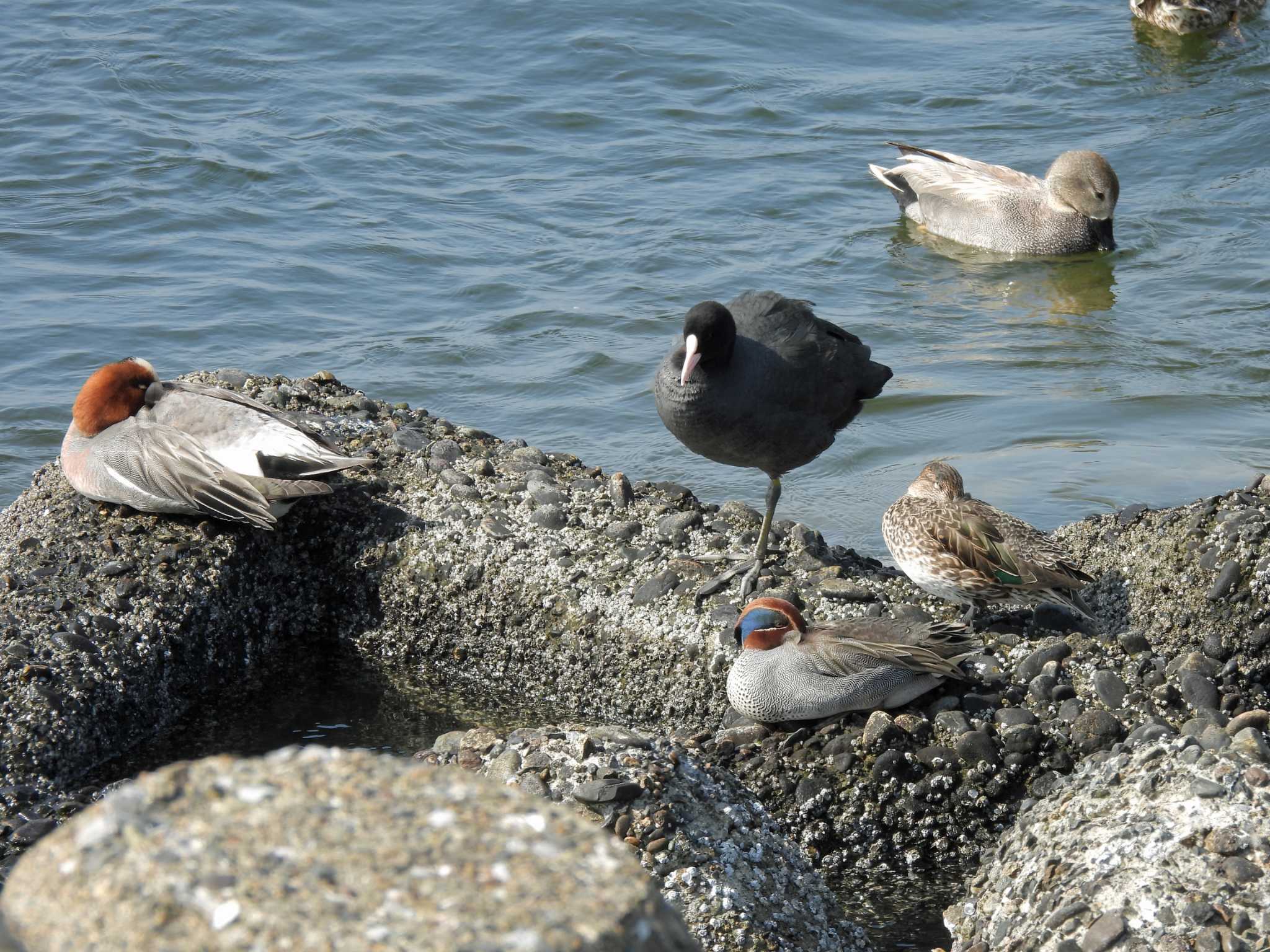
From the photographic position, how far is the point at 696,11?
1568 cm

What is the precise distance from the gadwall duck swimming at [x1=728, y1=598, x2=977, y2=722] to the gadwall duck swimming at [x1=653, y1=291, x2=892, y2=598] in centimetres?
66

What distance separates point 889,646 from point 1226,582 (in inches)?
56.2

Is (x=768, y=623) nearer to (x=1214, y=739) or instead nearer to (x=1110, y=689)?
(x=1110, y=689)

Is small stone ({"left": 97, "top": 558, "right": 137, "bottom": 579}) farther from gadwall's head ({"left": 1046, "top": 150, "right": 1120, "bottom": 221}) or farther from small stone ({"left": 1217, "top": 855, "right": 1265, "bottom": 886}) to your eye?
gadwall's head ({"left": 1046, "top": 150, "right": 1120, "bottom": 221})

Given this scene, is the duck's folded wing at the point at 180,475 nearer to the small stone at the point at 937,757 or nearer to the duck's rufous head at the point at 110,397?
the duck's rufous head at the point at 110,397

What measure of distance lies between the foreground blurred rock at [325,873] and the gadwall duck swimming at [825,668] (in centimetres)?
256

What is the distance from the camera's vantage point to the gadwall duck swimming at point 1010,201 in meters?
11.1

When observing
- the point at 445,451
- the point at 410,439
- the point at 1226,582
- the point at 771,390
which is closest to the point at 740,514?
the point at 771,390

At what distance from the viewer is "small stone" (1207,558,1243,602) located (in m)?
5.35

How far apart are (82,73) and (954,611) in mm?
11410

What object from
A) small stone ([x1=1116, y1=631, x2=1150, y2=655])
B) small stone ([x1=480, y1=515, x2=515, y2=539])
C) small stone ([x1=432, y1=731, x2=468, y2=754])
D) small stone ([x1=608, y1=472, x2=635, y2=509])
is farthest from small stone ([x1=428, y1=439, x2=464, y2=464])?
small stone ([x1=1116, y1=631, x2=1150, y2=655])

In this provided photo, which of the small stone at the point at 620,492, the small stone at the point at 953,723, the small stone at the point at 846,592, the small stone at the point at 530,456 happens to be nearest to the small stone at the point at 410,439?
the small stone at the point at 530,456

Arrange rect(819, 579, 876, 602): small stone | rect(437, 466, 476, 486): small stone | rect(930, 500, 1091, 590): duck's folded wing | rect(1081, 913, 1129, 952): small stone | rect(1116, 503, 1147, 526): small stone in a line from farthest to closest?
rect(437, 466, 476, 486): small stone, rect(1116, 503, 1147, 526): small stone, rect(819, 579, 876, 602): small stone, rect(930, 500, 1091, 590): duck's folded wing, rect(1081, 913, 1129, 952): small stone

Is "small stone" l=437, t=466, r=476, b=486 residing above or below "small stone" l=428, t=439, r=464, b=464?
below
